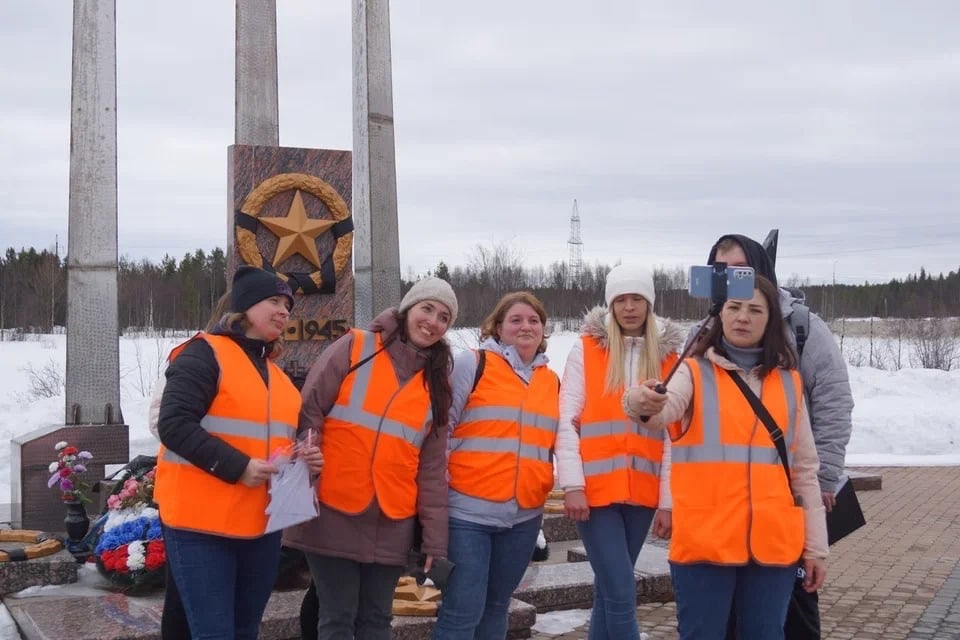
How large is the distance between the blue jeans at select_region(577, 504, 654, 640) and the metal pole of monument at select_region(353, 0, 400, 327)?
586 centimetres

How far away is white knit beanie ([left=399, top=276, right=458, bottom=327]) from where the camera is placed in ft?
14.1

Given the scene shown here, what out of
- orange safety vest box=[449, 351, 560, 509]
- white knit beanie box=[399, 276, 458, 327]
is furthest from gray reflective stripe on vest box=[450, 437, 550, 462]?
white knit beanie box=[399, 276, 458, 327]

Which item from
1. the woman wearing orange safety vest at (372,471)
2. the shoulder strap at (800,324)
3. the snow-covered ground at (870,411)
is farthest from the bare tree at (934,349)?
the woman wearing orange safety vest at (372,471)

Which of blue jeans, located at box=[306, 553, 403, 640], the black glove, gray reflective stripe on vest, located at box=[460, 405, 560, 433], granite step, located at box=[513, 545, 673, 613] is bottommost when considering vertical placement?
granite step, located at box=[513, 545, 673, 613]

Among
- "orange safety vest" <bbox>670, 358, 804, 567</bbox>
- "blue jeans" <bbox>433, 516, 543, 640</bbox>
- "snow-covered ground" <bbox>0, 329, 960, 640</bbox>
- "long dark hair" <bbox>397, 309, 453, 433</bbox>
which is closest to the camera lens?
"orange safety vest" <bbox>670, 358, 804, 567</bbox>

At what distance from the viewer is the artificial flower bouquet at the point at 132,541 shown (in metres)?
6.11

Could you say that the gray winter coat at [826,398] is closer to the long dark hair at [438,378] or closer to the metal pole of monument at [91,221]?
the long dark hair at [438,378]

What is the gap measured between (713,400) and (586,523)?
0.96 m

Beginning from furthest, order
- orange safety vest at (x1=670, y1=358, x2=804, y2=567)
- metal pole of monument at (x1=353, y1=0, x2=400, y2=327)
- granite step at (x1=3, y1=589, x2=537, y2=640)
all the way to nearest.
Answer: metal pole of monument at (x1=353, y1=0, x2=400, y2=327) < granite step at (x1=3, y1=589, x2=537, y2=640) < orange safety vest at (x1=670, y1=358, x2=804, y2=567)

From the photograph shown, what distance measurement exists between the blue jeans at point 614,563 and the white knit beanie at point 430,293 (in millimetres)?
1060

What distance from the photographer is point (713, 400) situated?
12.1 ft

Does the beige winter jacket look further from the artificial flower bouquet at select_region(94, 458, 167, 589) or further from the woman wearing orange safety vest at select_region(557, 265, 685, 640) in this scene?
the artificial flower bouquet at select_region(94, 458, 167, 589)

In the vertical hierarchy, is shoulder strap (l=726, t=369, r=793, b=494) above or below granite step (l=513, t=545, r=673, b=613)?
above

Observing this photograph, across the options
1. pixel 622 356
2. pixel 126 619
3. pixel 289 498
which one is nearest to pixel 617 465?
pixel 622 356
